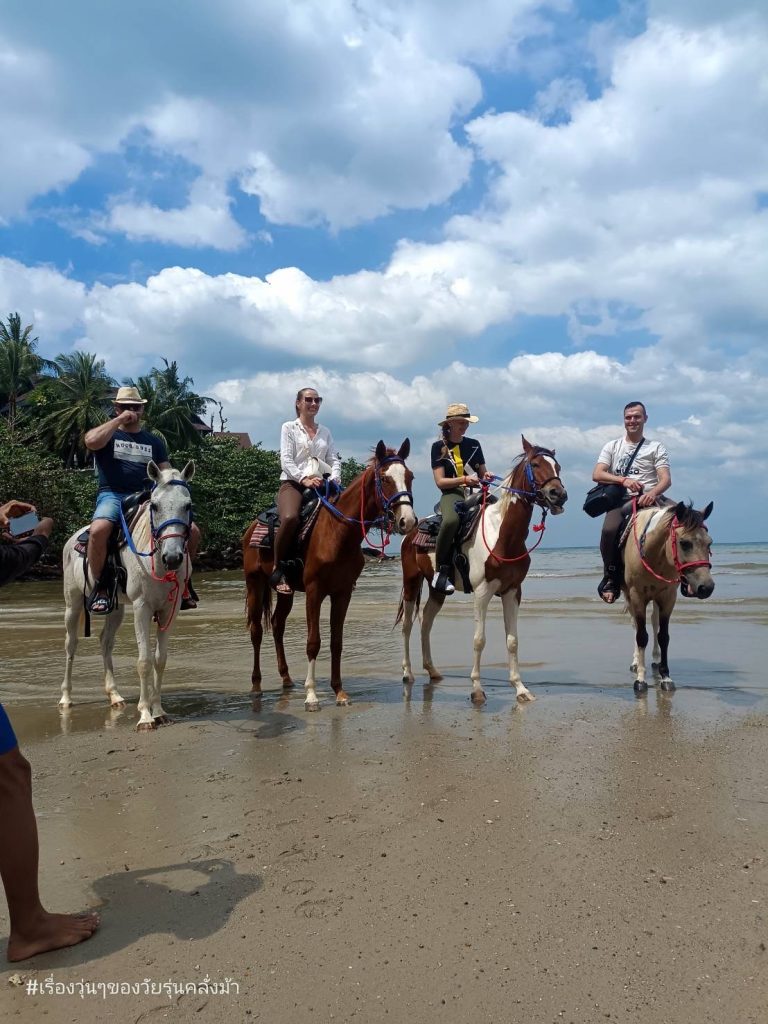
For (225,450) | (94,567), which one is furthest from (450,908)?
(225,450)

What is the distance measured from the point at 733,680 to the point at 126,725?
23.1ft

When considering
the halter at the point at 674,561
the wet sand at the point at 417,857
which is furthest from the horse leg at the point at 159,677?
the halter at the point at 674,561

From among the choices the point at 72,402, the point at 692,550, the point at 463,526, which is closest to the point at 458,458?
the point at 463,526

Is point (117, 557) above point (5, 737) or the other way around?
above

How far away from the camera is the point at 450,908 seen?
10.4 feet

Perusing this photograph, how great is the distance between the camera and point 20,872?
114 inches

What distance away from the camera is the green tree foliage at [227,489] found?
4556 centimetres

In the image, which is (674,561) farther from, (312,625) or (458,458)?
(312,625)

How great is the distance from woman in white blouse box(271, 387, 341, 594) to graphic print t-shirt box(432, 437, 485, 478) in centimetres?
133

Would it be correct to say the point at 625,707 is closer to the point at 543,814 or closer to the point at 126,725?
the point at 543,814

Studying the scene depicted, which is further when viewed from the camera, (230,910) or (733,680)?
(733,680)

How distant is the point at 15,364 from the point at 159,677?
49446 mm

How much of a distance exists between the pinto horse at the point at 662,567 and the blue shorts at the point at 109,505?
5928 millimetres

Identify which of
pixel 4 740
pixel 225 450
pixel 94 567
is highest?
pixel 225 450
